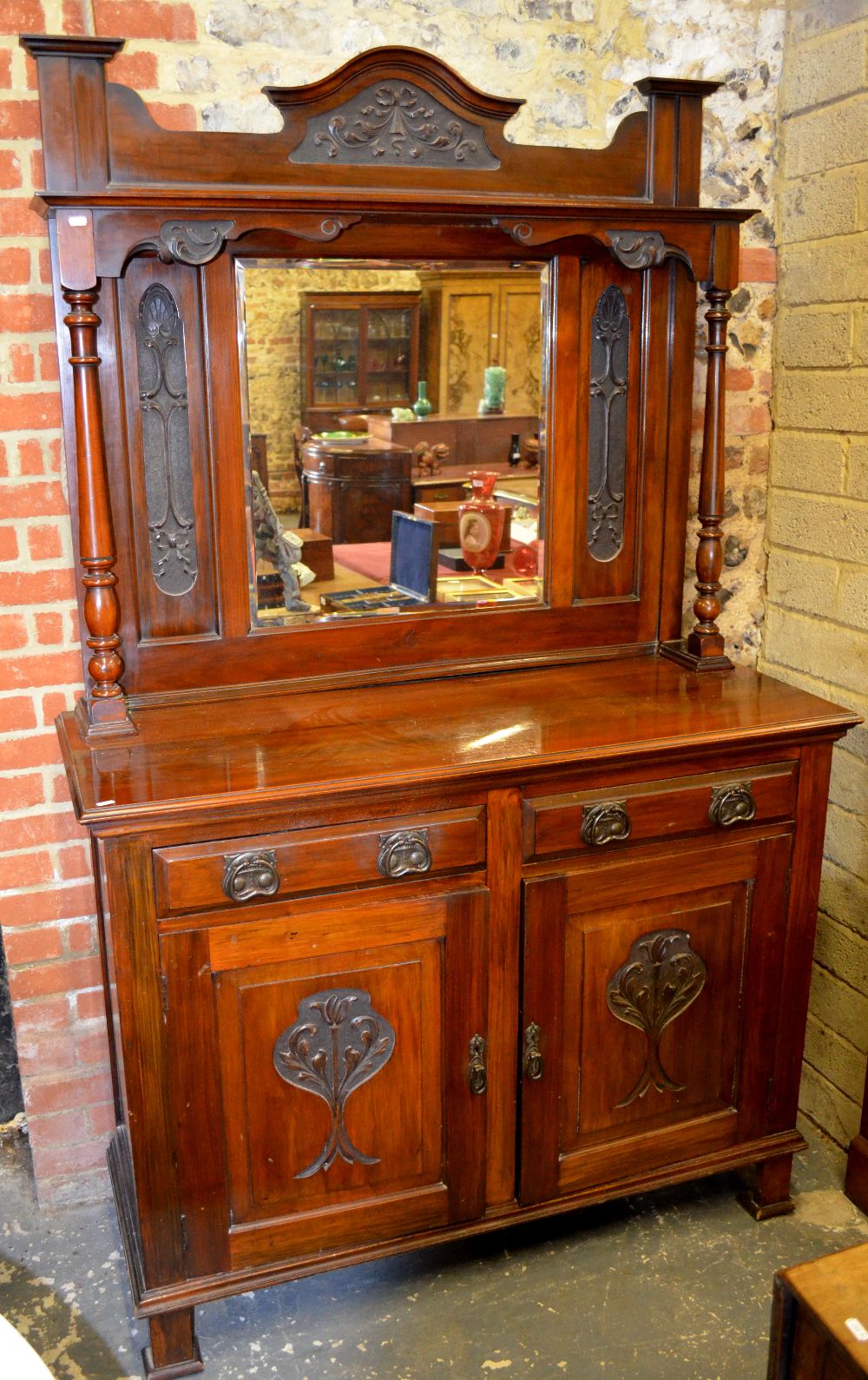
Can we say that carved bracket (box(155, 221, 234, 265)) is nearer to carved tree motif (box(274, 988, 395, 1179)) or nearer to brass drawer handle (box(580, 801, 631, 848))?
brass drawer handle (box(580, 801, 631, 848))

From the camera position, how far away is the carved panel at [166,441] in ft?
7.24

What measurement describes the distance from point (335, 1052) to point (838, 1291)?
3.14ft

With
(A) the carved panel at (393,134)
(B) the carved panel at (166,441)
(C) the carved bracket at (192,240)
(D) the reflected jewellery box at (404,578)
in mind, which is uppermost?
(A) the carved panel at (393,134)

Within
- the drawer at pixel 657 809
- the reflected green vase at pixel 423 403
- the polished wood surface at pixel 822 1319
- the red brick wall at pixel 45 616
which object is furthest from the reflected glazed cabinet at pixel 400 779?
the polished wood surface at pixel 822 1319

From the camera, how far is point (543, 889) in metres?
2.18

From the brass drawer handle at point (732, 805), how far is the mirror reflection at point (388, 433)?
0.64 m

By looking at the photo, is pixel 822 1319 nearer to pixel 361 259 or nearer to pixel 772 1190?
pixel 772 1190

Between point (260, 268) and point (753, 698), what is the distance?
1.28m

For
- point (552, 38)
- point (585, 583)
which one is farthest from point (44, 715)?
point (552, 38)

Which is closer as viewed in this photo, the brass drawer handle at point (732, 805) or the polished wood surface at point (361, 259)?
the polished wood surface at point (361, 259)

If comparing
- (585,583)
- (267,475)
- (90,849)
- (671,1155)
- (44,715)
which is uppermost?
(267,475)

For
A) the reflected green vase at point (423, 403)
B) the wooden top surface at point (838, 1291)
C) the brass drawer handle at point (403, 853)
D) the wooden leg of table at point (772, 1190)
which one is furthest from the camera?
the wooden leg of table at point (772, 1190)

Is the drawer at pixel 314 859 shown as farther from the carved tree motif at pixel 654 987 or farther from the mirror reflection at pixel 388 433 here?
the mirror reflection at pixel 388 433

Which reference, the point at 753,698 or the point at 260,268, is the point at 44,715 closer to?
the point at 260,268
